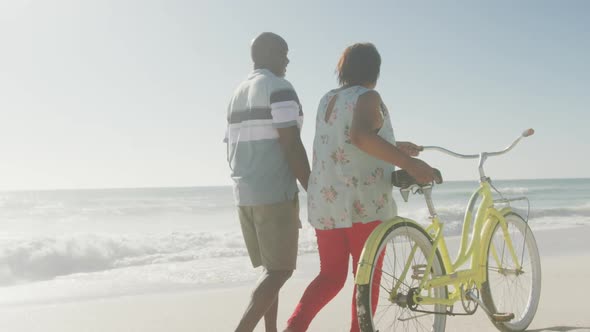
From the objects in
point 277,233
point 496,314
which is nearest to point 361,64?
point 277,233

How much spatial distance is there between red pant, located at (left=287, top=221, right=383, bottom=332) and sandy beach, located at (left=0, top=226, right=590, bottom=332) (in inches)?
57.7

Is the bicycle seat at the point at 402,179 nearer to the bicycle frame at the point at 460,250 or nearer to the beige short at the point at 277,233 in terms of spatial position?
the bicycle frame at the point at 460,250

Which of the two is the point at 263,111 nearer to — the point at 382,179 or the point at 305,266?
the point at 382,179

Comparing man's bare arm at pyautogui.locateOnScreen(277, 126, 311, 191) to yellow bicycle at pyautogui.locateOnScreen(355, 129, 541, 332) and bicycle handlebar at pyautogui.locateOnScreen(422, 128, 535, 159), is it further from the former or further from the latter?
bicycle handlebar at pyautogui.locateOnScreen(422, 128, 535, 159)

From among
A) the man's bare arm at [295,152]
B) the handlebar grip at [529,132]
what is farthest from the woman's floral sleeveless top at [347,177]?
the handlebar grip at [529,132]

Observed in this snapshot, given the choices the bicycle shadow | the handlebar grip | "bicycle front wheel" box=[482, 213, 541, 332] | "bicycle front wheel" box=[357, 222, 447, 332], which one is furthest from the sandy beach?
the handlebar grip

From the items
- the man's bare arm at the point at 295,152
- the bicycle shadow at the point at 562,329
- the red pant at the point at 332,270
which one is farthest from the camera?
the bicycle shadow at the point at 562,329

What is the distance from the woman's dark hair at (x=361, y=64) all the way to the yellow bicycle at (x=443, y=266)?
0.49 meters

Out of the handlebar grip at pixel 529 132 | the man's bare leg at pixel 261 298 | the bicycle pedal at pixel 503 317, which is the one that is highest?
the handlebar grip at pixel 529 132

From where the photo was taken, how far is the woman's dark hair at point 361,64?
2754 millimetres

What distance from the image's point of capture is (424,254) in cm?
301

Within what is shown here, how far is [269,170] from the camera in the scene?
2.91m

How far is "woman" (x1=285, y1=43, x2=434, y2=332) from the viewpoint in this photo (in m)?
2.67

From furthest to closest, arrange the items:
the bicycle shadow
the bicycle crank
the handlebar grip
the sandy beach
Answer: the sandy beach < the bicycle shadow < the handlebar grip < the bicycle crank
